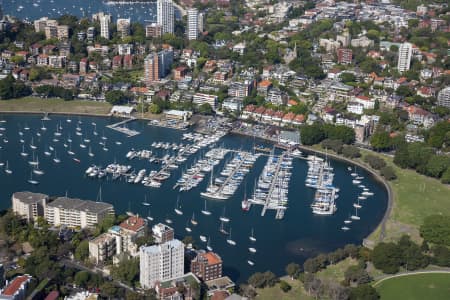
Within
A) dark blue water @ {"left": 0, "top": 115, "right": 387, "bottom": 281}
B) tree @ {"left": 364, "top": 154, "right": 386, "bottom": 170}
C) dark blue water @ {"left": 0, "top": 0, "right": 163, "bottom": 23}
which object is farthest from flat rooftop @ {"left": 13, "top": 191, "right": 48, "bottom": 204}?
dark blue water @ {"left": 0, "top": 0, "right": 163, "bottom": 23}

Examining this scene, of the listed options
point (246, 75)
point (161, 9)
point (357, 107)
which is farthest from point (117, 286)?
point (161, 9)

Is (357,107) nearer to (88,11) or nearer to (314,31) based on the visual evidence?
(314,31)

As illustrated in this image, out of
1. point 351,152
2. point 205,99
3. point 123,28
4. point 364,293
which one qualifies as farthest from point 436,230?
point 123,28

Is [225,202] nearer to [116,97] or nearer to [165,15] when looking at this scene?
[116,97]

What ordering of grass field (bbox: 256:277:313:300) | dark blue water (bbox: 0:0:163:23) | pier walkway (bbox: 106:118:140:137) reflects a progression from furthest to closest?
dark blue water (bbox: 0:0:163:23) < pier walkway (bbox: 106:118:140:137) < grass field (bbox: 256:277:313:300)

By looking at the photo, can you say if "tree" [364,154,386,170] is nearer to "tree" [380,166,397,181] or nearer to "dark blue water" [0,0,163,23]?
"tree" [380,166,397,181]

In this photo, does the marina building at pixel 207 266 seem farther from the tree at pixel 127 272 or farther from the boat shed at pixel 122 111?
the boat shed at pixel 122 111

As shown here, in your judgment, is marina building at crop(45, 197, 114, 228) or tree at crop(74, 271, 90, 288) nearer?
tree at crop(74, 271, 90, 288)
